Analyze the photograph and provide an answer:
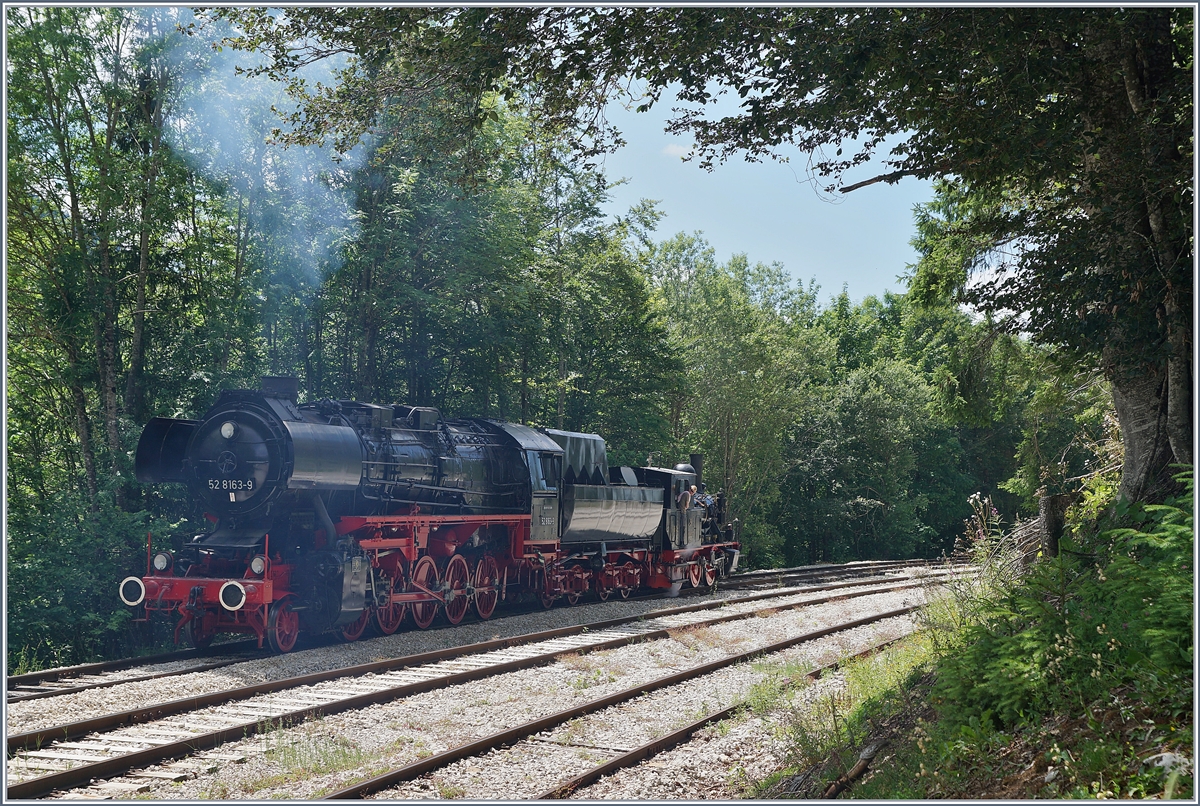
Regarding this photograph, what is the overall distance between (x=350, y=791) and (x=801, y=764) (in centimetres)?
342

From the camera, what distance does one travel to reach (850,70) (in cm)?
715

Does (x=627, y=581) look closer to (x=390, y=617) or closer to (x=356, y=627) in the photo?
(x=390, y=617)

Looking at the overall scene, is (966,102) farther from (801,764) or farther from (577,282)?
(577,282)

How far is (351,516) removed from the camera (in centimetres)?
1344

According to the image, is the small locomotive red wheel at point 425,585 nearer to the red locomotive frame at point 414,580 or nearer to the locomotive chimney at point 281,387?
the red locomotive frame at point 414,580

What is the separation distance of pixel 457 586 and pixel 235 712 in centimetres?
692

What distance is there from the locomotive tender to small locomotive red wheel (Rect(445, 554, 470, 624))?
0.03 meters

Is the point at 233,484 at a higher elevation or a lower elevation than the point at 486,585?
higher

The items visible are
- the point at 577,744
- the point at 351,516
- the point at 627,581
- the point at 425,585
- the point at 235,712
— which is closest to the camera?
the point at 577,744

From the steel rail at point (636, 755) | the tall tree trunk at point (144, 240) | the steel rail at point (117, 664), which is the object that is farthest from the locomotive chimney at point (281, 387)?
the steel rail at point (636, 755)

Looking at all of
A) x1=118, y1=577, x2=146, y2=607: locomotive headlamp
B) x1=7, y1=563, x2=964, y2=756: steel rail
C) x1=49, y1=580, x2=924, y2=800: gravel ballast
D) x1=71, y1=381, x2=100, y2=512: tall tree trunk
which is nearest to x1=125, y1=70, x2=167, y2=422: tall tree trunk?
x1=71, y1=381, x2=100, y2=512: tall tree trunk

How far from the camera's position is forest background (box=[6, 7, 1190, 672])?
1577 centimetres

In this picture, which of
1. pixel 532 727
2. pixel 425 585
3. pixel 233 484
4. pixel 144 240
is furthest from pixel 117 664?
pixel 144 240

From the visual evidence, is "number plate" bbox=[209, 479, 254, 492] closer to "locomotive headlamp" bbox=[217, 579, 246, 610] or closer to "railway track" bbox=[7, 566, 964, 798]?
"locomotive headlamp" bbox=[217, 579, 246, 610]
